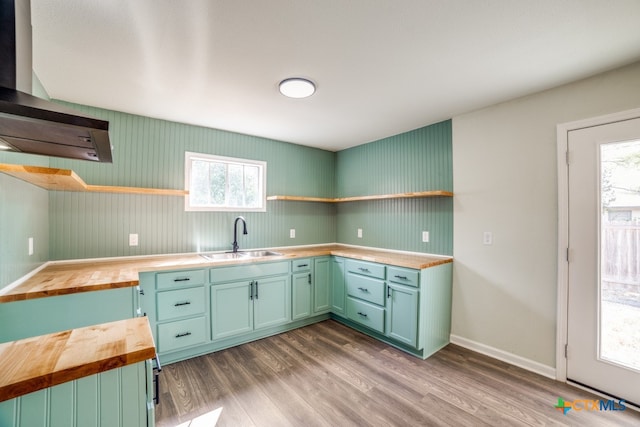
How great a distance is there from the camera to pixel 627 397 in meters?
1.92

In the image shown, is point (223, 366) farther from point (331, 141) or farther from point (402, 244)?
point (331, 141)

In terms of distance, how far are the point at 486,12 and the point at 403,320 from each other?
238 cm

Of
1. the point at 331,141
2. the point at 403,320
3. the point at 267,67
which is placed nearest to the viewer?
the point at 267,67

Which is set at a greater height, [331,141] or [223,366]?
[331,141]

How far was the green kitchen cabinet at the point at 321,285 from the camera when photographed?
3377mm

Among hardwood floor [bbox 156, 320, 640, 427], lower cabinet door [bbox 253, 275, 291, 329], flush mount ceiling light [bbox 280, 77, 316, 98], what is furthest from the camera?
lower cabinet door [bbox 253, 275, 291, 329]

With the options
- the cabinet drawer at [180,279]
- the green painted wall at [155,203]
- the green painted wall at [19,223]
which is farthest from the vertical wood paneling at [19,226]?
the cabinet drawer at [180,279]

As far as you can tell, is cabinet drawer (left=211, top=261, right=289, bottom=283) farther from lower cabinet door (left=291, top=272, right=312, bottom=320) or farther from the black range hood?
the black range hood

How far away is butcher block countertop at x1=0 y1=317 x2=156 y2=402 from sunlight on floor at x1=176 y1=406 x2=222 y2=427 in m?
1.07

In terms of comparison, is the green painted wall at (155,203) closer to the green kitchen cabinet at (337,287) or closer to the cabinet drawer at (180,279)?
the cabinet drawer at (180,279)

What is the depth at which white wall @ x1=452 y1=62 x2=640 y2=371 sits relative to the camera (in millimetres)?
2189

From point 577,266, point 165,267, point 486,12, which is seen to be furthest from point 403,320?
point 486,12

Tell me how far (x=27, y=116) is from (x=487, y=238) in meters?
3.08

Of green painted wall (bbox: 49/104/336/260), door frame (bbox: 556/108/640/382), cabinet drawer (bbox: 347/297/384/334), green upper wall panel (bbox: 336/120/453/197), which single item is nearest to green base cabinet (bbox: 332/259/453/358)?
cabinet drawer (bbox: 347/297/384/334)
